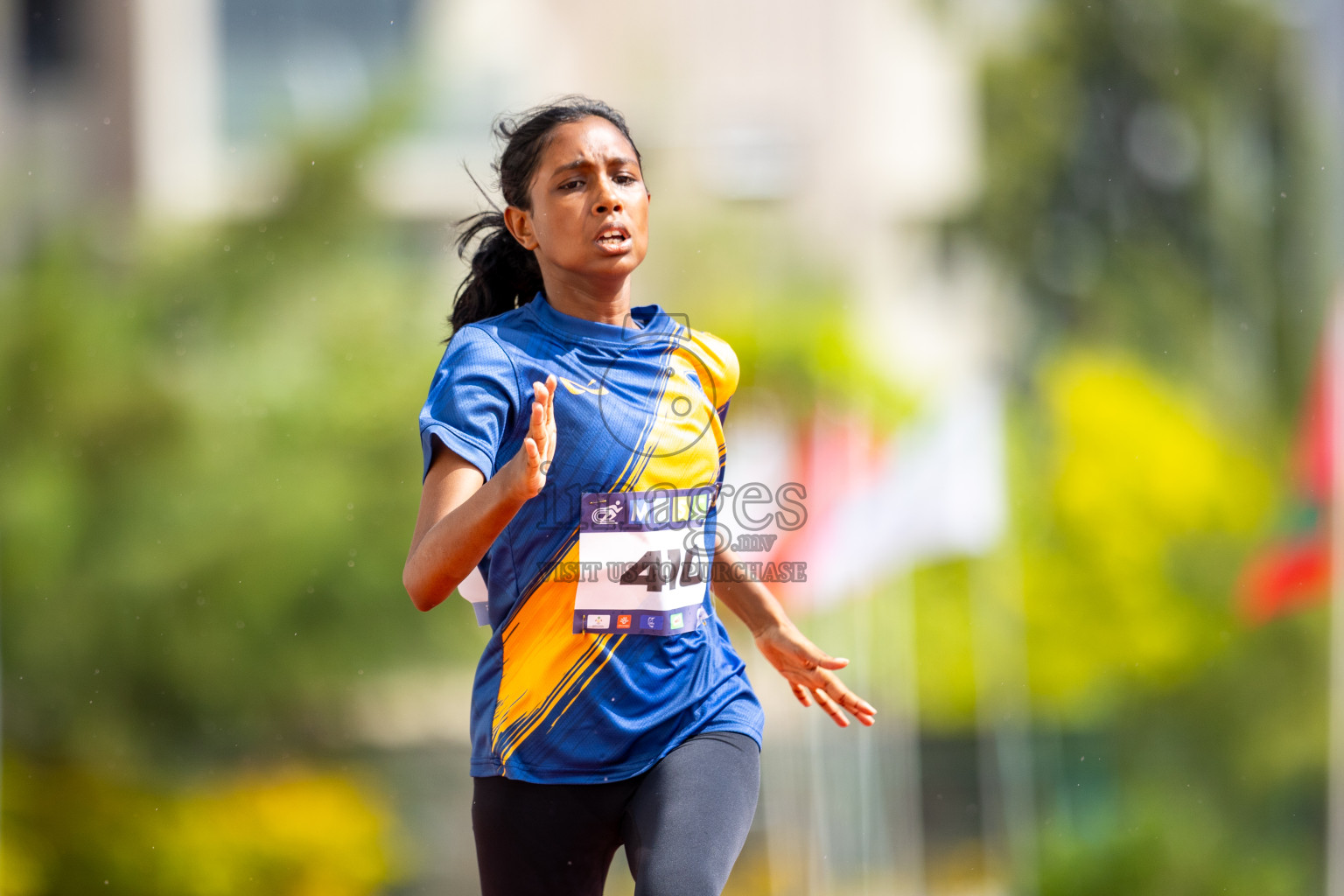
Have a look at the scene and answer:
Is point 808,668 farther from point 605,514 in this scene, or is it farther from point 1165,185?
point 1165,185

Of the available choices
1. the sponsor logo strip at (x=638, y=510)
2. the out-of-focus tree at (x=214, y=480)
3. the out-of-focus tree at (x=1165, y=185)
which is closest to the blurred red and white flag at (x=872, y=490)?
the out-of-focus tree at (x=1165, y=185)

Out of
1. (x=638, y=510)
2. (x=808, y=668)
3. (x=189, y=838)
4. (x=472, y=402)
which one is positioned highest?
(x=472, y=402)

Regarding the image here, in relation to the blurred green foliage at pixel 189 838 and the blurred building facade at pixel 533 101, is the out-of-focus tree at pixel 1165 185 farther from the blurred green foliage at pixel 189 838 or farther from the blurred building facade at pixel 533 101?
the blurred green foliage at pixel 189 838

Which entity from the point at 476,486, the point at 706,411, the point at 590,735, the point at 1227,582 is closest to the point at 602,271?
the point at 706,411

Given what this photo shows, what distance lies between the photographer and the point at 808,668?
1.98m

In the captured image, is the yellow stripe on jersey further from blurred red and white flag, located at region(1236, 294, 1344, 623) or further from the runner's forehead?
blurred red and white flag, located at region(1236, 294, 1344, 623)

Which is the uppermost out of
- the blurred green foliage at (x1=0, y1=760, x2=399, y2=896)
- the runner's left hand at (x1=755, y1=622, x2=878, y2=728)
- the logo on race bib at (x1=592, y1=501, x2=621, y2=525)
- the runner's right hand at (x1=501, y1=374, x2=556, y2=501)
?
the runner's right hand at (x1=501, y1=374, x2=556, y2=501)

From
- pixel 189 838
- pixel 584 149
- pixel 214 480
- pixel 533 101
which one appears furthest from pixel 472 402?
pixel 533 101

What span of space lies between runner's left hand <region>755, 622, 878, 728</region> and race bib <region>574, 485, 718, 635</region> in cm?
22

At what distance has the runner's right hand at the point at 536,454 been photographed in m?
1.49

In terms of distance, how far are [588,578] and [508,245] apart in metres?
0.54

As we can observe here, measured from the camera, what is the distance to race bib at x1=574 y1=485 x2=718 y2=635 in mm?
1778

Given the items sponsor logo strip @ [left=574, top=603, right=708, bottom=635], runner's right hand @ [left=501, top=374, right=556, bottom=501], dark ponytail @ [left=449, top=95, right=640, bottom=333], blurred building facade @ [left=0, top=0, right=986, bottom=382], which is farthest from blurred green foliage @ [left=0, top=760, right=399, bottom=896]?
runner's right hand @ [left=501, top=374, right=556, bottom=501]

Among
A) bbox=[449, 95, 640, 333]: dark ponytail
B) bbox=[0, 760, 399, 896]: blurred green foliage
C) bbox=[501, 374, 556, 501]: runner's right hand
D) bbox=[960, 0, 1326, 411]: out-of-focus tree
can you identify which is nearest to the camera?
bbox=[501, 374, 556, 501]: runner's right hand
